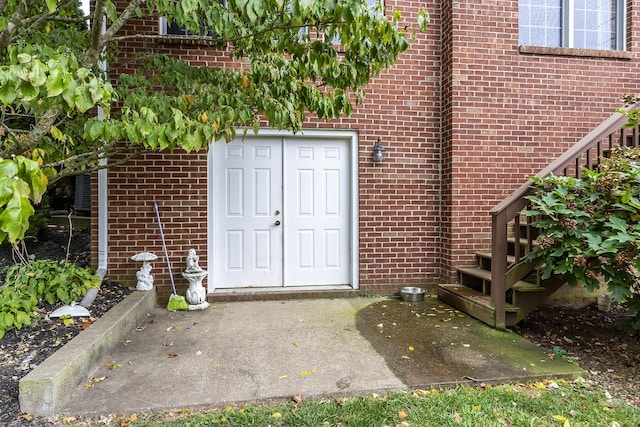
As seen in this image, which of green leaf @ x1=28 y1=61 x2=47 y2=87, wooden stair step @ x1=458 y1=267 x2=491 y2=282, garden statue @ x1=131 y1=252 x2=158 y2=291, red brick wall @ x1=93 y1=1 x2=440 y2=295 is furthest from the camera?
red brick wall @ x1=93 y1=1 x2=440 y2=295

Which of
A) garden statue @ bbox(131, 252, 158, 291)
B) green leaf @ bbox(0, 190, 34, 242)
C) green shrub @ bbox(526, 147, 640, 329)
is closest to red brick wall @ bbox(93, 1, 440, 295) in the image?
garden statue @ bbox(131, 252, 158, 291)

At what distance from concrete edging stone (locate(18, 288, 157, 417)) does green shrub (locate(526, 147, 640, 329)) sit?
3.81 meters

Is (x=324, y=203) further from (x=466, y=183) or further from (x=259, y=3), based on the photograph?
(x=259, y=3)

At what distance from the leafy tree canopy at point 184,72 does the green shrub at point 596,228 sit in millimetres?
2022

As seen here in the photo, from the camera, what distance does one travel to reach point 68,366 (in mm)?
2490

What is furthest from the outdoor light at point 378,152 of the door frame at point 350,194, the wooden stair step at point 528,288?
the wooden stair step at point 528,288

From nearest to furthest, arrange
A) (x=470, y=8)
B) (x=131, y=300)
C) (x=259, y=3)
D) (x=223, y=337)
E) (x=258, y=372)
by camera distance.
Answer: (x=259, y=3) → (x=258, y=372) → (x=223, y=337) → (x=131, y=300) → (x=470, y=8)

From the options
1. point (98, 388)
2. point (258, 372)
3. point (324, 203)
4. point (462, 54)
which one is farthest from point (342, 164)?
point (98, 388)

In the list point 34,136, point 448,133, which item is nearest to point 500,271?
point 448,133

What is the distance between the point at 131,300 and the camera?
4039 mm

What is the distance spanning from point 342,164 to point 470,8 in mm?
2605

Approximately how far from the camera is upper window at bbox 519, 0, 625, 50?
532cm

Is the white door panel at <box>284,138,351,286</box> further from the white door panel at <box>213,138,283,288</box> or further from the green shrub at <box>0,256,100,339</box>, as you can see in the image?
the green shrub at <box>0,256,100,339</box>

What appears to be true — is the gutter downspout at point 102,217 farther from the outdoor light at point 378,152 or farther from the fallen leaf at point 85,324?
the outdoor light at point 378,152
